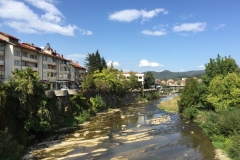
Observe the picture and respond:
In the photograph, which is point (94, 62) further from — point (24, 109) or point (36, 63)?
point (24, 109)

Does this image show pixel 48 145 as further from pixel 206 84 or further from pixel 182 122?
pixel 206 84

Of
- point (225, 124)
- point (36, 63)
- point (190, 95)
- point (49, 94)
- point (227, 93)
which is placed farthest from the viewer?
point (36, 63)

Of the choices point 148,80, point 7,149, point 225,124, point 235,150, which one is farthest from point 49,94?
point 148,80

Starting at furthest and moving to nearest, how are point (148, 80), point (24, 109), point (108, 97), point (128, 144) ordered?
point (148, 80) → point (108, 97) → point (24, 109) → point (128, 144)

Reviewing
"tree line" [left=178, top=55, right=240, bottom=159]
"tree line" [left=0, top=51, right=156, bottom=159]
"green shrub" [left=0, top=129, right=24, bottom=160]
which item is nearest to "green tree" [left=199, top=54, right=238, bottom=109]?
"tree line" [left=178, top=55, right=240, bottom=159]

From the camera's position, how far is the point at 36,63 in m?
56.8

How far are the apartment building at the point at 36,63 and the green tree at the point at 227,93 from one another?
106ft

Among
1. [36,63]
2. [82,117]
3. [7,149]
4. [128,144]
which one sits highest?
[36,63]

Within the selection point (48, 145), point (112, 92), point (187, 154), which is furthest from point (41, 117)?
point (112, 92)

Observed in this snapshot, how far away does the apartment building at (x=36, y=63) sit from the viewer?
46438 mm

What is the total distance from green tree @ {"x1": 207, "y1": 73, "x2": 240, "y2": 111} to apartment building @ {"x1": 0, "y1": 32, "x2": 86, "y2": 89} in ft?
106

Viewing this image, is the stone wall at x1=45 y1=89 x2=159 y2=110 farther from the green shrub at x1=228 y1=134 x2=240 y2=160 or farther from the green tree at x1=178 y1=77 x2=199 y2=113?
the green shrub at x1=228 y1=134 x2=240 y2=160

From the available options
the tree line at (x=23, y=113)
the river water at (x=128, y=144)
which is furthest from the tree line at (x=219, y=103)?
the tree line at (x=23, y=113)

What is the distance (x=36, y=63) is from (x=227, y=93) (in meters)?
44.5
